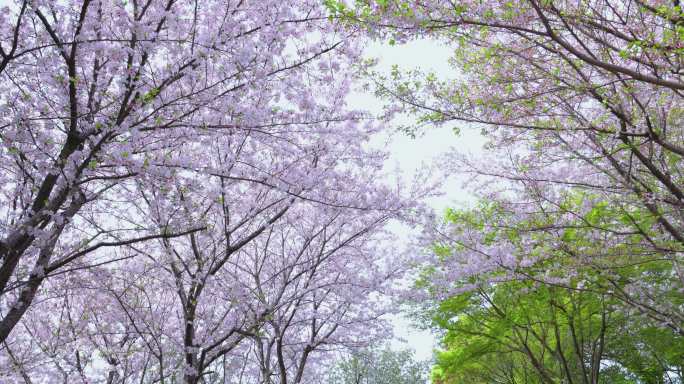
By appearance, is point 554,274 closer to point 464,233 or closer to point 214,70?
point 464,233

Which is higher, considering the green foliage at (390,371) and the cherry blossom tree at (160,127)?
the green foliage at (390,371)

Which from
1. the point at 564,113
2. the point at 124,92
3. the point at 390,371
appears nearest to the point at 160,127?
the point at 124,92

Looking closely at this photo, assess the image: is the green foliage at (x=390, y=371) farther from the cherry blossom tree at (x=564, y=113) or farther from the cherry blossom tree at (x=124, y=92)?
the cherry blossom tree at (x=124, y=92)

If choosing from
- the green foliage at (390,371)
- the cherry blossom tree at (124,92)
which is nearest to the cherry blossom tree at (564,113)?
the cherry blossom tree at (124,92)

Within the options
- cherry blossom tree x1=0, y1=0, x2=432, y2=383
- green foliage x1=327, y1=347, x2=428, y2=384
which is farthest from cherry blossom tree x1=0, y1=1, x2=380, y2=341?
green foliage x1=327, y1=347, x2=428, y2=384

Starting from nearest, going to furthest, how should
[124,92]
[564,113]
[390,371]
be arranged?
[124,92] → [564,113] → [390,371]

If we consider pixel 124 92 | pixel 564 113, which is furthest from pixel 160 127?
pixel 564 113

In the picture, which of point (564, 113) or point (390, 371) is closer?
point (564, 113)

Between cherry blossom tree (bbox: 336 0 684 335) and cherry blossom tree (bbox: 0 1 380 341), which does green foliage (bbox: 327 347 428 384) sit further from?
cherry blossom tree (bbox: 0 1 380 341)

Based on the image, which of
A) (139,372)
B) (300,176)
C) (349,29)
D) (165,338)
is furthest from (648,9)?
(139,372)

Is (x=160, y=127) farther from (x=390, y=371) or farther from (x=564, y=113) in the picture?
(x=390, y=371)

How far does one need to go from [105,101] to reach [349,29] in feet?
7.77

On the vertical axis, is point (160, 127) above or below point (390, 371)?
below

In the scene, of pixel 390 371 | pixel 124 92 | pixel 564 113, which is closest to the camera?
pixel 124 92
